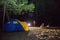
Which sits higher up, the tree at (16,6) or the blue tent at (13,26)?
the tree at (16,6)

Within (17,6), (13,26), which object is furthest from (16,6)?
(13,26)

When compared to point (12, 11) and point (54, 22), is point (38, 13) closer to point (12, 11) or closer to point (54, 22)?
point (54, 22)

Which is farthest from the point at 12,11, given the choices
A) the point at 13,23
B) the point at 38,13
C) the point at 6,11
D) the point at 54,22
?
the point at 54,22

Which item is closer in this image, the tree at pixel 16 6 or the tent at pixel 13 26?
the tent at pixel 13 26

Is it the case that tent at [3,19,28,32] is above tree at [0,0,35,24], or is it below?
below

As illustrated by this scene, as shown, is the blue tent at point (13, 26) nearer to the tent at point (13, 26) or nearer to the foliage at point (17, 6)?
the tent at point (13, 26)

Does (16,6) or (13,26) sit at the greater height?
(16,6)

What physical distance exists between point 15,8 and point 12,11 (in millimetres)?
460

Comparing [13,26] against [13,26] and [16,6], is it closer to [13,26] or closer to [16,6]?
[13,26]

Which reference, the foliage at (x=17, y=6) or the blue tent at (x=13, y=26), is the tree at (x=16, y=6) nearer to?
the foliage at (x=17, y=6)

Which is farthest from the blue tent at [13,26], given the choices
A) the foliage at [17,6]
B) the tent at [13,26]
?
the foliage at [17,6]

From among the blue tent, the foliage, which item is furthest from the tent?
the foliage

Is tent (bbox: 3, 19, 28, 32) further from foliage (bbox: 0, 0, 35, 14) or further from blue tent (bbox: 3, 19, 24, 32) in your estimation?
foliage (bbox: 0, 0, 35, 14)

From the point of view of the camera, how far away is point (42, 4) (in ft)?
51.5
